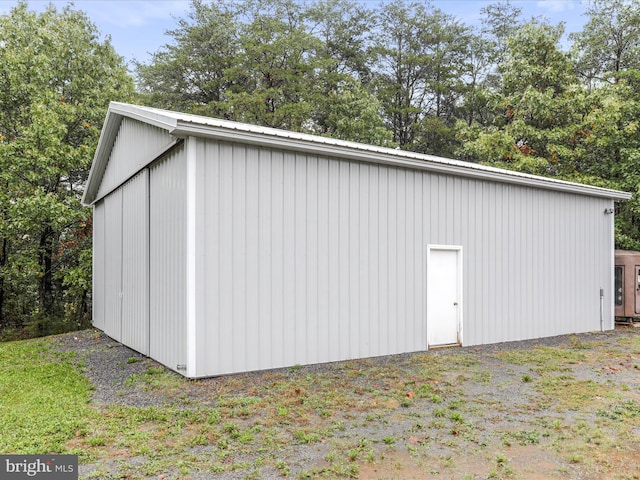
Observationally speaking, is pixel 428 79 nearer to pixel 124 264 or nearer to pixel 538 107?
pixel 538 107

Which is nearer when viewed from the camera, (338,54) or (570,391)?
(570,391)

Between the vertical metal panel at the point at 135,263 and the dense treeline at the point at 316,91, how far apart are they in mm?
5069

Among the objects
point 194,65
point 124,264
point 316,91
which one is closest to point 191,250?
point 124,264

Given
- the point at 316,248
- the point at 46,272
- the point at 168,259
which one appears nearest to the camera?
the point at 168,259

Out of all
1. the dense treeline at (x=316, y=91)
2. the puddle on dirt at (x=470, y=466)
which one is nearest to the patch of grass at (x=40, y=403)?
the puddle on dirt at (x=470, y=466)

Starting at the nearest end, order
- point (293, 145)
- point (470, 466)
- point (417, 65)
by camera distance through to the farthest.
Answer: point (470, 466) → point (293, 145) → point (417, 65)

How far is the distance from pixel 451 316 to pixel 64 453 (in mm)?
6077

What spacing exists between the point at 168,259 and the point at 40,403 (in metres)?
2.21

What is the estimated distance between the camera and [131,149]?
26.4 ft

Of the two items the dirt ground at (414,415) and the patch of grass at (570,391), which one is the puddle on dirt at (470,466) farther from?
the patch of grass at (570,391)

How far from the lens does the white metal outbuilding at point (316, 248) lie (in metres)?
5.80

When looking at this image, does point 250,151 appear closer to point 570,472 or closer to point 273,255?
point 273,255

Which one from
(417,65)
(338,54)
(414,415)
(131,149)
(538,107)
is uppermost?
(338,54)

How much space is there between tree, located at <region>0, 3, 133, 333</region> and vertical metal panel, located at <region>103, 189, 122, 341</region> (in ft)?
10.2
